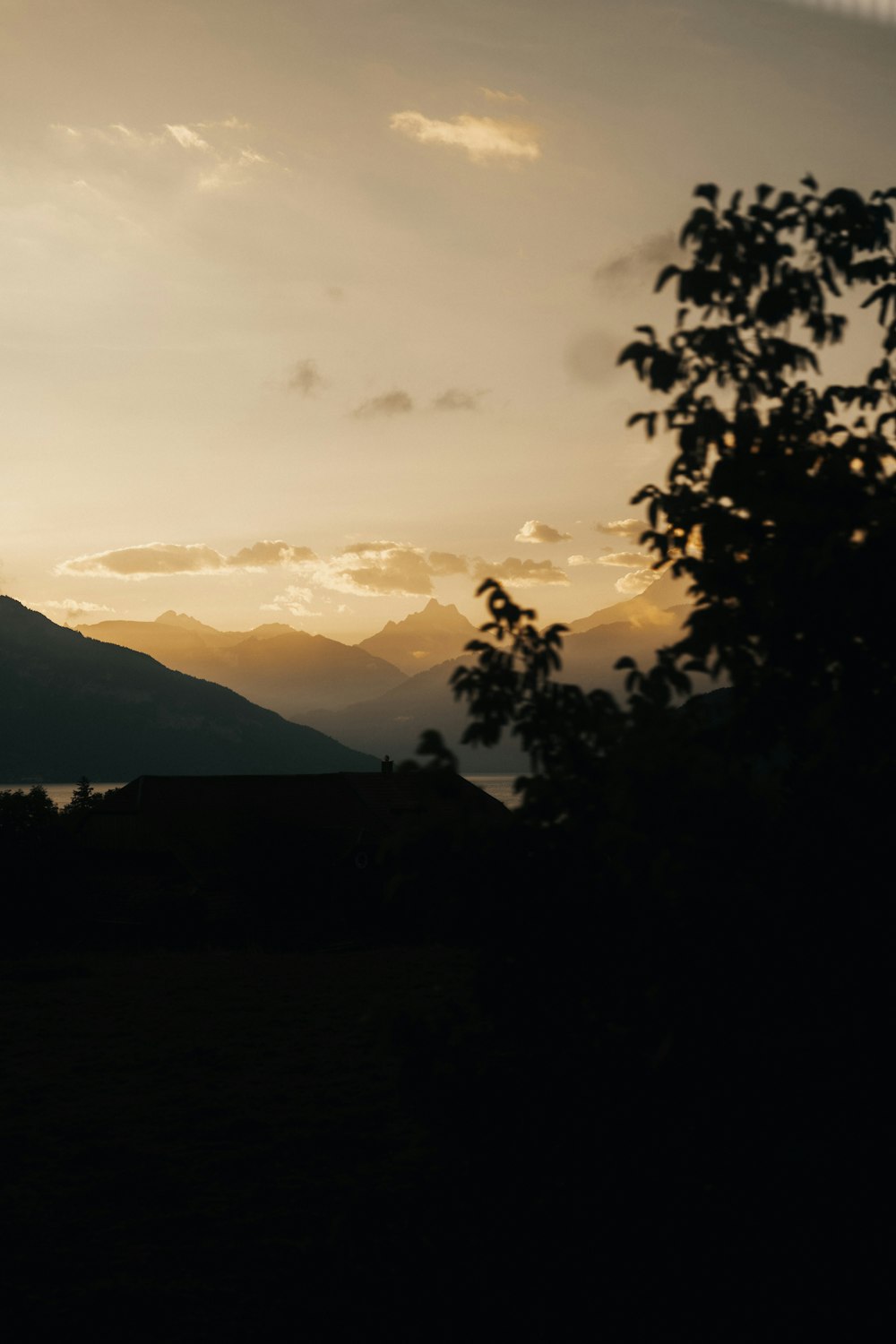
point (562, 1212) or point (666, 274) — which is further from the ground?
point (666, 274)

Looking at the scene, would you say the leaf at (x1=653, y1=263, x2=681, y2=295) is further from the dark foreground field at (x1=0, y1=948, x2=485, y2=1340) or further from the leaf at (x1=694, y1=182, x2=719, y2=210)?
the dark foreground field at (x1=0, y1=948, x2=485, y2=1340)

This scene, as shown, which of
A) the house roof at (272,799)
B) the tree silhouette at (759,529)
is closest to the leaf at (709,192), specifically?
the tree silhouette at (759,529)

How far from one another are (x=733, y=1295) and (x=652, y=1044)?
1150mm

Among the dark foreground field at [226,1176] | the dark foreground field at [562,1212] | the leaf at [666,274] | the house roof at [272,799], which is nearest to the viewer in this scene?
the dark foreground field at [562,1212]

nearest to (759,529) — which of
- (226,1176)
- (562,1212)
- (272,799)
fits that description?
(562,1212)

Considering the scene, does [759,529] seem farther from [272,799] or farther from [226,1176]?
[272,799]

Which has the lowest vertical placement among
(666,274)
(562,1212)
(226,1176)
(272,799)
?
(226,1176)

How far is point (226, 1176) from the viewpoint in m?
12.3

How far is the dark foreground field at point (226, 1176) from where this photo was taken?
253 inches

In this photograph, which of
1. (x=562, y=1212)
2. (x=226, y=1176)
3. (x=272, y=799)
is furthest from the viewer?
(x=272, y=799)

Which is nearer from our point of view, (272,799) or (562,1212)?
(562,1212)

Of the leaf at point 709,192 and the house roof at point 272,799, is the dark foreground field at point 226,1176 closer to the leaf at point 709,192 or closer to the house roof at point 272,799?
the leaf at point 709,192

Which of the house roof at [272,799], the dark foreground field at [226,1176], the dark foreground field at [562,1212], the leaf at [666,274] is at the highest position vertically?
the leaf at [666,274]

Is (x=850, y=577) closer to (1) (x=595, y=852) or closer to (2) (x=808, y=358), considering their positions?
(2) (x=808, y=358)
